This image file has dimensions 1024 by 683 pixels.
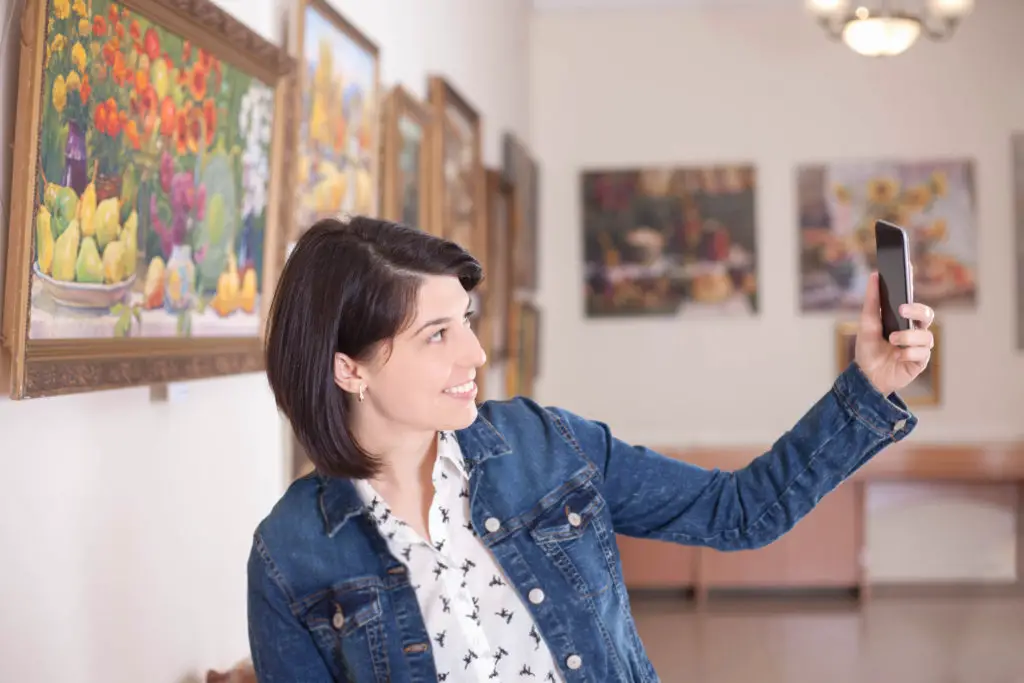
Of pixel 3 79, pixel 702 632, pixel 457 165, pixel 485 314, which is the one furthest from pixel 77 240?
pixel 702 632

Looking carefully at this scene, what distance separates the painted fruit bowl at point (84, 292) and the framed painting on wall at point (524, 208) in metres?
5.65

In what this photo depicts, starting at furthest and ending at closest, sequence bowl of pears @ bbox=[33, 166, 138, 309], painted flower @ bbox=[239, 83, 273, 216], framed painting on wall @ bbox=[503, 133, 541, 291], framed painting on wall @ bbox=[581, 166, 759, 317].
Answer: framed painting on wall @ bbox=[581, 166, 759, 317], framed painting on wall @ bbox=[503, 133, 541, 291], painted flower @ bbox=[239, 83, 273, 216], bowl of pears @ bbox=[33, 166, 138, 309]

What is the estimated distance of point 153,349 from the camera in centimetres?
287

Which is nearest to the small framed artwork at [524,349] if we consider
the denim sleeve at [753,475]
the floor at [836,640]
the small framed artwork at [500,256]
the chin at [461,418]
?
the small framed artwork at [500,256]

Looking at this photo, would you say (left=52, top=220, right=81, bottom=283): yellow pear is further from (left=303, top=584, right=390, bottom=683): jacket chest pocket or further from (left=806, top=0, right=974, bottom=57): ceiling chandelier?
(left=806, top=0, right=974, bottom=57): ceiling chandelier

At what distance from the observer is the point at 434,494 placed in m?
2.30

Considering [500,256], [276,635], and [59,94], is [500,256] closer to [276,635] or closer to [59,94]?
[59,94]

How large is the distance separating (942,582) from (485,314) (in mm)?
4895

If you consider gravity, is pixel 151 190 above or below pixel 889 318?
above

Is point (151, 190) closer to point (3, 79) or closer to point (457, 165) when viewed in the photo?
point (3, 79)

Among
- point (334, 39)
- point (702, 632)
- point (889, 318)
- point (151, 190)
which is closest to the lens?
point (889, 318)

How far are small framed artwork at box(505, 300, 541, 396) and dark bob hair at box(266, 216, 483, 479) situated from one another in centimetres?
585

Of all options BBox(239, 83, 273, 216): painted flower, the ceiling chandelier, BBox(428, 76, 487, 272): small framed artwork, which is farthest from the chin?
the ceiling chandelier

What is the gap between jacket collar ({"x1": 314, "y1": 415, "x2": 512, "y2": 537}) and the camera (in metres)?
2.23
